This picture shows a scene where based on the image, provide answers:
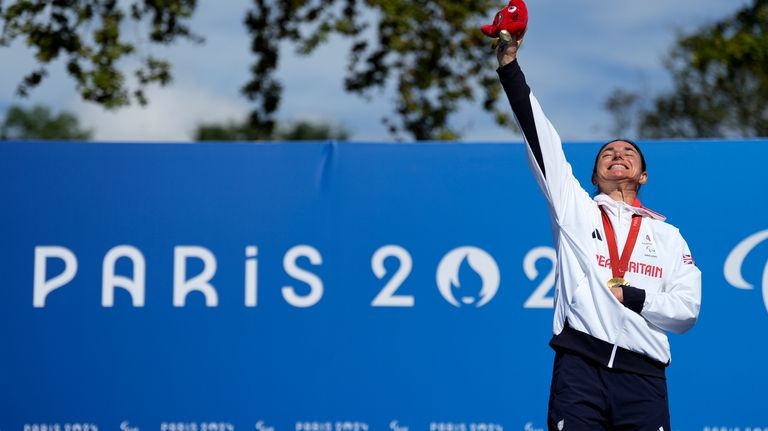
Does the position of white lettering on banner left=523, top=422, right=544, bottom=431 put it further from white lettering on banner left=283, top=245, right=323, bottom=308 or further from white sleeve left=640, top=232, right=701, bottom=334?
white sleeve left=640, top=232, right=701, bottom=334

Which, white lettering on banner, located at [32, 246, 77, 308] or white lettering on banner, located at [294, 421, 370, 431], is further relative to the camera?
white lettering on banner, located at [32, 246, 77, 308]

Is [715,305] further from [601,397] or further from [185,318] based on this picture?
[185,318]

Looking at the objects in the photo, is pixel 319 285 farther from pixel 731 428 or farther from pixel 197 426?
pixel 731 428

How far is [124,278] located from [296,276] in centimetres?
95

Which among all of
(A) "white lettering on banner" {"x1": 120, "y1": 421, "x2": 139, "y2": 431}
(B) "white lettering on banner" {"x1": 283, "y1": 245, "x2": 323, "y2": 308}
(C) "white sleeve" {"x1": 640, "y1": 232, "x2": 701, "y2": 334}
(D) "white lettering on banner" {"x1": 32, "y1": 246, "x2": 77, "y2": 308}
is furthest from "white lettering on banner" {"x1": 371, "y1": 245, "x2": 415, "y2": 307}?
(C) "white sleeve" {"x1": 640, "y1": 232, "x2": 701, "y2": 334}

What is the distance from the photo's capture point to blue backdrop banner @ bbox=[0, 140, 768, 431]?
5551 millimetres

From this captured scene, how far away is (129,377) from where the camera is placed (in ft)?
18.4

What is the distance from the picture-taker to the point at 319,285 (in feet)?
18.4

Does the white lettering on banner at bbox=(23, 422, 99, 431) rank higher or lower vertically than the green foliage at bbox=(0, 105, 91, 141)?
lower

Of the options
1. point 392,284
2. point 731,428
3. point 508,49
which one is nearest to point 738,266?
point 731,428

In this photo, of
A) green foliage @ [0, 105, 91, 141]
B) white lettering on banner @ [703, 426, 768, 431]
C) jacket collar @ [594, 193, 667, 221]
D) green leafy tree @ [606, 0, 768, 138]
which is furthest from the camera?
green foliage @ [0, 105, 91, 141]

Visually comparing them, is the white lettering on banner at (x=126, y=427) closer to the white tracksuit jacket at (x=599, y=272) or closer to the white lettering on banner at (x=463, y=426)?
the white lettering on banner at (x=463, y=426)

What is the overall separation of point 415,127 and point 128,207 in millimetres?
7335

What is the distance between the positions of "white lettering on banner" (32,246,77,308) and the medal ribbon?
3204 millimetres
